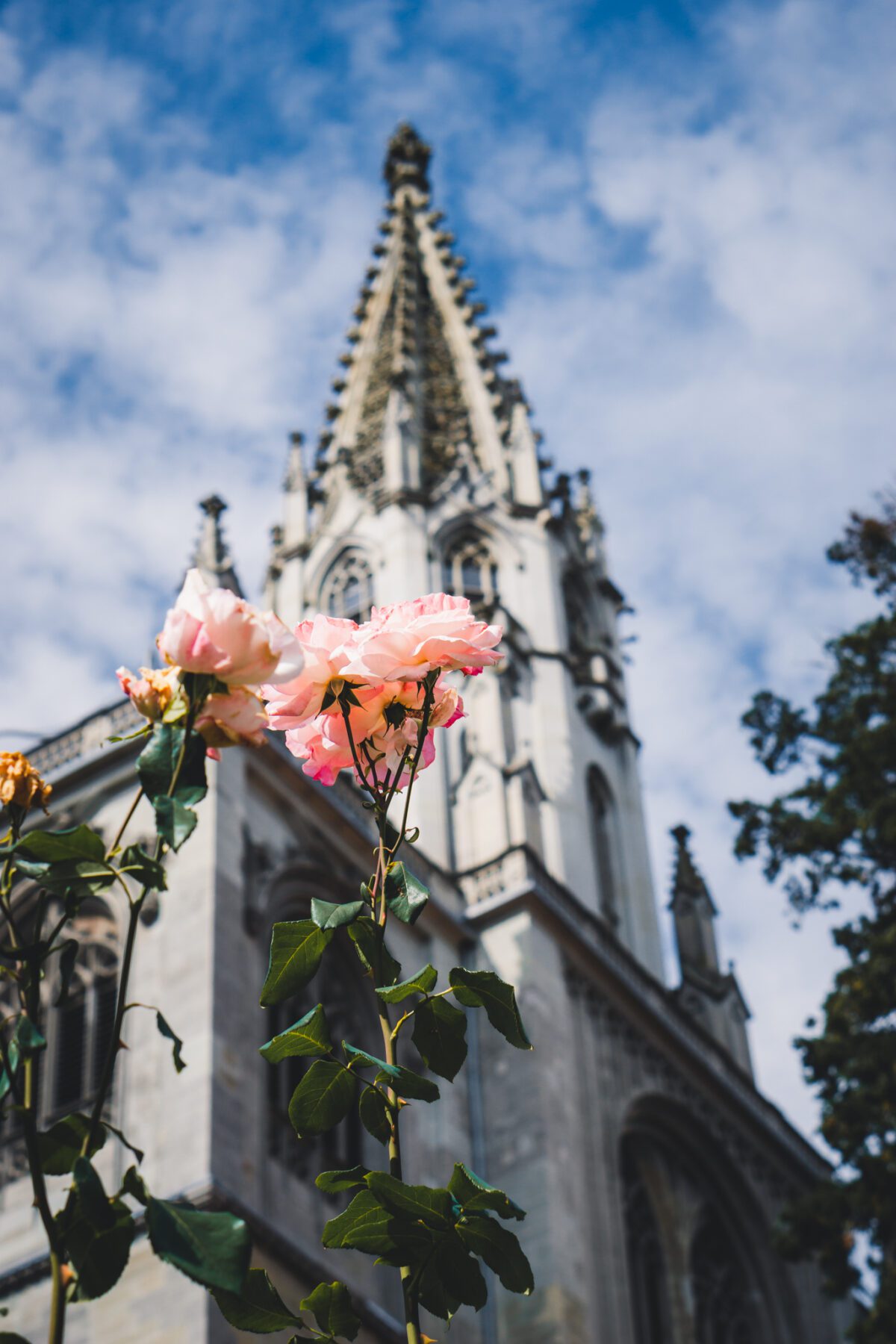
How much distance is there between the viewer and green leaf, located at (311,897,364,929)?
361cm

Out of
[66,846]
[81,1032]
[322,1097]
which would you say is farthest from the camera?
[81,1032]

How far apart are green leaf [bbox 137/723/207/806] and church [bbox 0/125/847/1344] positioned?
794cm

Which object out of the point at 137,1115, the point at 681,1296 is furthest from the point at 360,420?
the point at 137,1115

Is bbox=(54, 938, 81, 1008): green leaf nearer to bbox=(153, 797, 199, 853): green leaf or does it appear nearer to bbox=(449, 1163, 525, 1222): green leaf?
bbox=(153, 797, 199, 853): green leaf

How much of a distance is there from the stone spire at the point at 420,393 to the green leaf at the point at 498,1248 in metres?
30.0

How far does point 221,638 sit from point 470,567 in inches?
1167

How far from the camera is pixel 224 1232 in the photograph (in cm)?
303

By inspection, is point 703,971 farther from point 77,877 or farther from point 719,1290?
point 77,877

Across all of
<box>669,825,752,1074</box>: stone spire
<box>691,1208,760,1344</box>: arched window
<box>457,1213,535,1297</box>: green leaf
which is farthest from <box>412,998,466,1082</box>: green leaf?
<box>669,825,752,1074</box>: stone spire

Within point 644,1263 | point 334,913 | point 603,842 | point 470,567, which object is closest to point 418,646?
point 334,913

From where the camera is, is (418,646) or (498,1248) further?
(418,646)

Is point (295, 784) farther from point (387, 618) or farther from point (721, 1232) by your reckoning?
point (387, 618)

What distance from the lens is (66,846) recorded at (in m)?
3.47

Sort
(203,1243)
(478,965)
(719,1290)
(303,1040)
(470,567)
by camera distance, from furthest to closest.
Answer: (470,567), (719,1290), (478,965), (303,1040), (203,1243)
